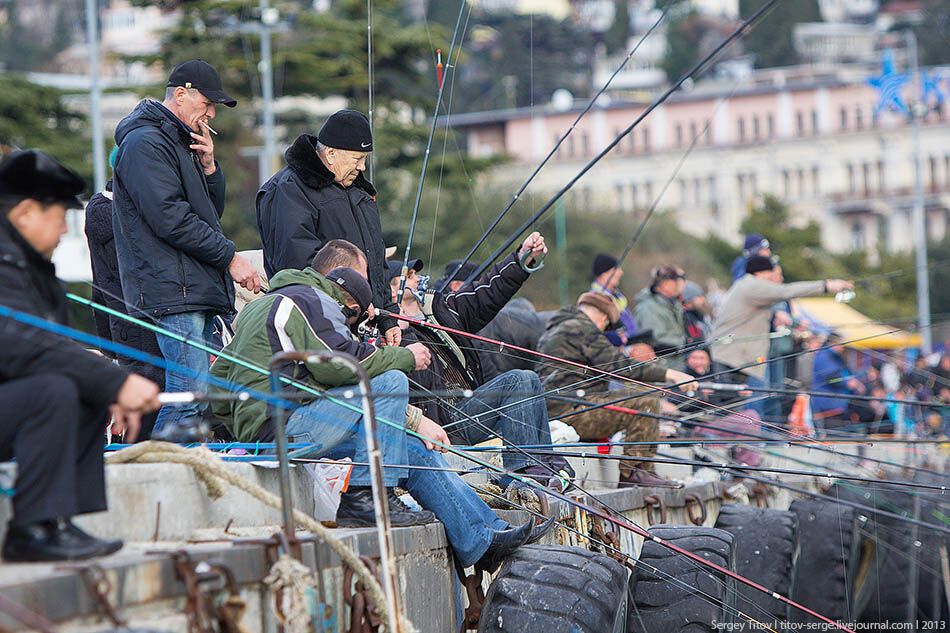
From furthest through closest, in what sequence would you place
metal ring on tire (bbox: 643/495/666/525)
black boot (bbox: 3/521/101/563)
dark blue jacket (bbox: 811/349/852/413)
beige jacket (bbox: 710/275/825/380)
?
1. dark blue jacket (bbox: 811/349/852/413)
2. beige jacket (bbox: 710/275/825/380)
3. metal ring on tire (bbox: 643/495/666/525)
4. black boot (bbox: 3/521/101/563)

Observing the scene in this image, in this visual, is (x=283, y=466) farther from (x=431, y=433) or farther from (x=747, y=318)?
(x=747, y=318)

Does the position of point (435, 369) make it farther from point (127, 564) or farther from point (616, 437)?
point (127, 564)

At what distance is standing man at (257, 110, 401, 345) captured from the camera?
8.93 meters

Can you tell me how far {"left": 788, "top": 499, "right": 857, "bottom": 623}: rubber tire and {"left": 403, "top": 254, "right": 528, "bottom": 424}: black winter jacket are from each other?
437cm

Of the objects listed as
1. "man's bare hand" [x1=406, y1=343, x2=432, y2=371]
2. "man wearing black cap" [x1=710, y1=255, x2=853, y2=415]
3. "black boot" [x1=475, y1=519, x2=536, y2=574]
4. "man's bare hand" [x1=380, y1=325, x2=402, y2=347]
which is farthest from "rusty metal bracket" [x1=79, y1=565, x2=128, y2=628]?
"man wearing black cap" [x1=710, y1=255, x2=853, y2=415]

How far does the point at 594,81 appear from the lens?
14988 centimetres

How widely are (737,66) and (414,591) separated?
381ft

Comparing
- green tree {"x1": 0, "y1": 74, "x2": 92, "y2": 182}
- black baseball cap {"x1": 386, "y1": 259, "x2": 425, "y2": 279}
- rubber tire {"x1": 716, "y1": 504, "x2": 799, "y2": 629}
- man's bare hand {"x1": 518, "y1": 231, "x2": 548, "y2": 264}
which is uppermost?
green tree {"x1": 0, "y1": 74, "x2": 92, "y2": 182}

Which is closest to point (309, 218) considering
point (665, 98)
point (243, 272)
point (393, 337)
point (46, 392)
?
point (243, 272)

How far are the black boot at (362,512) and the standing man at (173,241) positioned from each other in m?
0.97

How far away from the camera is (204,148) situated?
28.7 ft

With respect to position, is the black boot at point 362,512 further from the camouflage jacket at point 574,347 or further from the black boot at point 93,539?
the camouflage jacket at point 574,347

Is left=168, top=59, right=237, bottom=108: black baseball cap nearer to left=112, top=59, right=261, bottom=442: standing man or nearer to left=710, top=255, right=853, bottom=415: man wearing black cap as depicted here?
left=112, top=59, right=261, bottom=442: standing man

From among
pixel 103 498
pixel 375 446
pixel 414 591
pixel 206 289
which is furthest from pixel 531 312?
pixel 103 498
